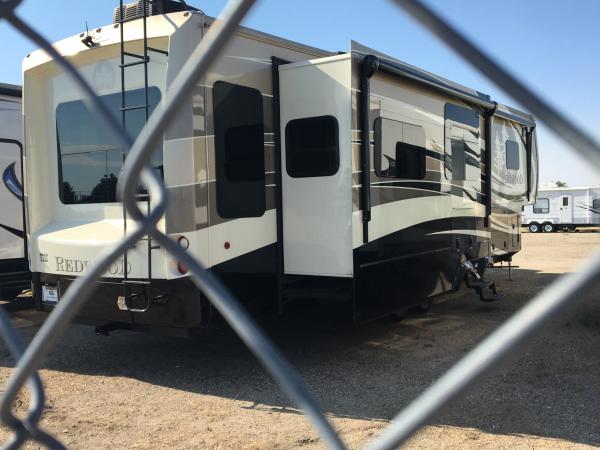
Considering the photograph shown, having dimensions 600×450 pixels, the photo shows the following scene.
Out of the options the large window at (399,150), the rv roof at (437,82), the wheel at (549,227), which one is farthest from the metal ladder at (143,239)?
the wheel at (549,227)

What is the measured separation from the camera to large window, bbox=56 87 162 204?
17.1 ft

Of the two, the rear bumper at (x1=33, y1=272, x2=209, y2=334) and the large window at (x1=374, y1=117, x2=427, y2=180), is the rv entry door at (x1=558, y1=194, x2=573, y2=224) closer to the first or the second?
the large window at (x1=374, y1=117, x2=427, y2=180)

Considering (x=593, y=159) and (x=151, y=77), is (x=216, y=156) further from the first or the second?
(x=593, y=159)

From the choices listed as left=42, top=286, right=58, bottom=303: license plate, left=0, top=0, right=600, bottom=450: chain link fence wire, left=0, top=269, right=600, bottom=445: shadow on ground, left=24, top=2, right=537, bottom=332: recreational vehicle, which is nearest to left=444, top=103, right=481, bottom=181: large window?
left=24, top=2, right=537, bottom=332: recreational vehicle

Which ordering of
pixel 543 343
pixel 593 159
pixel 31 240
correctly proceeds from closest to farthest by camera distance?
pixel 593 159
pixel 31 240
pixel 543 343

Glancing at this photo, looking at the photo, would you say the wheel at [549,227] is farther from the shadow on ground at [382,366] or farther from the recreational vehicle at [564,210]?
the shadow on ground at [382,366]

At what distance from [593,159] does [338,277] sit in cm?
463

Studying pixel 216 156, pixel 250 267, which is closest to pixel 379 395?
pixel 250 267

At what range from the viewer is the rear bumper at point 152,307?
475cm

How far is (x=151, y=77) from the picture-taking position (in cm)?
497

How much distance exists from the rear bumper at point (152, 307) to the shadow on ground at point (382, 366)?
1.96 feet

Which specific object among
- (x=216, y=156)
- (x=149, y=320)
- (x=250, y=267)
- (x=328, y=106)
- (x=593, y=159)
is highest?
(x=328, y=106)

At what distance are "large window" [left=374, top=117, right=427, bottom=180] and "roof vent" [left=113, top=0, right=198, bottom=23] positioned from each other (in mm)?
2122

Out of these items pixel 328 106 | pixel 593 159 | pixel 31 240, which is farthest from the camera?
pixel 31 240
